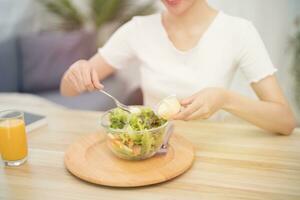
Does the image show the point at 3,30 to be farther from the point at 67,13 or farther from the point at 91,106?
the point at 91,106

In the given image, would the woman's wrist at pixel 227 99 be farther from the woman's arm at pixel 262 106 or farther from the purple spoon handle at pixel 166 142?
the purple spoon handle at pixel 166 142

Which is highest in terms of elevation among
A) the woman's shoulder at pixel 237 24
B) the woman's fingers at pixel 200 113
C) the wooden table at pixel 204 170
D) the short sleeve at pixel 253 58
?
the woman's shoulder at pixel 237 24

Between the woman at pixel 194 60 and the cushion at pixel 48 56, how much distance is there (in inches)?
49.9

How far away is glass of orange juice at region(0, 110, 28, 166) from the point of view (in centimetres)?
97

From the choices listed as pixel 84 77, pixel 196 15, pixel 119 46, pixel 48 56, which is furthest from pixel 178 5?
pixel 48 56

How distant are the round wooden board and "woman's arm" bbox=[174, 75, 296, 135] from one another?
0.14 metres

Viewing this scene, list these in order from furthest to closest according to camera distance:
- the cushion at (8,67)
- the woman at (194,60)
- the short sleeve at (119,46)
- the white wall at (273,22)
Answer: the cushion at (8,67) < the white wall at (273,22) < the short sleeve at (119,46) < the woman at (194,60)

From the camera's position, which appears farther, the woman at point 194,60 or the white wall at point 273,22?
the white wall at point 273,22

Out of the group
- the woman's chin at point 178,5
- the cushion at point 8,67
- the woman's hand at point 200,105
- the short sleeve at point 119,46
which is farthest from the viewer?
the cushion at point 8,67

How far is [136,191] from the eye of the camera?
32.9 inches

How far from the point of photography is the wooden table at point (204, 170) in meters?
0.82

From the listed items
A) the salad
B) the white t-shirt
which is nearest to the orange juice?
the salad

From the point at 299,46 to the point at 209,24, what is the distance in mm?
1342

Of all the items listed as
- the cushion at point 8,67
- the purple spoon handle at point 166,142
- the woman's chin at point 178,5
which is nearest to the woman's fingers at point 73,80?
the purple spoon handle at point 166,142
